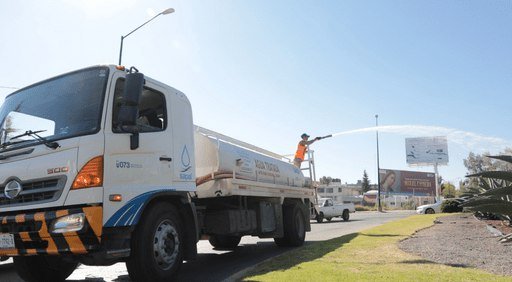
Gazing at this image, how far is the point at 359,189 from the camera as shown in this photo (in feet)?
504

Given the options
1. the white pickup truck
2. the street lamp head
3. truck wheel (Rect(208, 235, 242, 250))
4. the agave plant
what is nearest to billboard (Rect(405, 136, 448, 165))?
the white pickup truck

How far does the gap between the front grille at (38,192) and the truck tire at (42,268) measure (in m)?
1.34

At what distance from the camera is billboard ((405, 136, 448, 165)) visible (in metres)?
72.5

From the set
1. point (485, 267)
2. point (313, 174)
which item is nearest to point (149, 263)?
point (485, 267)

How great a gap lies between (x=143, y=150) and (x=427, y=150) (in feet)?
237

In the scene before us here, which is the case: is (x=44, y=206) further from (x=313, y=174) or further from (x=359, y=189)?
(x=359, y=189)

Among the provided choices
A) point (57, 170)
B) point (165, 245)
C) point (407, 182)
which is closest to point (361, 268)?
point (165, 245)

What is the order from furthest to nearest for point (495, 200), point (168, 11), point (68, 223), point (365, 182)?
point (365, 182), point (168, 11), point (495, 200), point (68, 223)

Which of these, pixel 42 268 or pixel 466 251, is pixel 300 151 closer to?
pixel 466 251

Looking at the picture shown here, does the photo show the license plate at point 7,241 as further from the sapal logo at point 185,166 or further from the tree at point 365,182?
the tree at point 365,182

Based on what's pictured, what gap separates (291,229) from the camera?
39.7 ft

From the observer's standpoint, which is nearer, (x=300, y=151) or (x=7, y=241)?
(x=7, y=241)

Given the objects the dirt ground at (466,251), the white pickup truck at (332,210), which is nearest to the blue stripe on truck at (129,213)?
the dirt ground at (466,251)

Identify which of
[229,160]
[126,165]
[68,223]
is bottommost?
[68,223]
